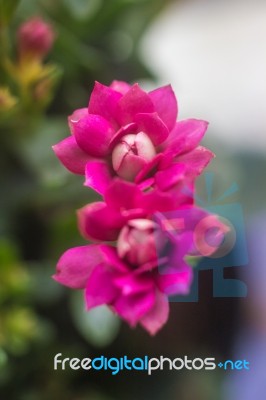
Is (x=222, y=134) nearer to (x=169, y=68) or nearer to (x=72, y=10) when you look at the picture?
(x=169, y=68)

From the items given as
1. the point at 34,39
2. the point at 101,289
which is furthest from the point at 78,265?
the point at 34,39

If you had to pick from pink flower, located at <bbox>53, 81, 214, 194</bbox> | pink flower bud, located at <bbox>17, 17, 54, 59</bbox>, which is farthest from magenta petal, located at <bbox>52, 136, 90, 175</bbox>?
pink flower bud, located at <bbox>17, 17, 54, 59</bbox>

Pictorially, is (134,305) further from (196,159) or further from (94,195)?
(94,195)

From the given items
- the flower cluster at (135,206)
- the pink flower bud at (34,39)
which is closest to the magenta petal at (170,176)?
the flower cluster at (135,206)

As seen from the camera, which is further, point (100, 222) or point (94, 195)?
point (94, 195)

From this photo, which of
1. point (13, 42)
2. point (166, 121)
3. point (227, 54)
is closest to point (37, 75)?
point (13, 42)

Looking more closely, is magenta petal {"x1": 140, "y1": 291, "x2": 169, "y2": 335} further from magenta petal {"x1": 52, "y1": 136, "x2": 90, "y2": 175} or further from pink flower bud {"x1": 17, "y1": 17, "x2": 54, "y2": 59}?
pink flower bud {"x1": 17, "y1": 17, "x2": 54, "y2": 59}

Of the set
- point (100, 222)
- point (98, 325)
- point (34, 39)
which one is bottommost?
point (98, 325)

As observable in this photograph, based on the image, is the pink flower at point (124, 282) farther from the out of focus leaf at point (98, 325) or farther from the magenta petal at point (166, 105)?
the out of focus leaf at point (98, 325)
